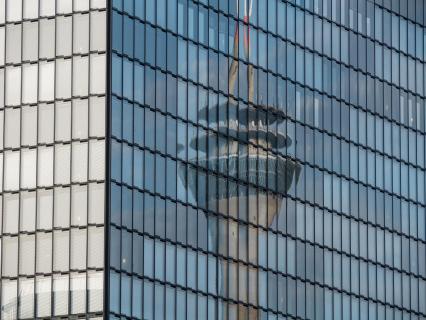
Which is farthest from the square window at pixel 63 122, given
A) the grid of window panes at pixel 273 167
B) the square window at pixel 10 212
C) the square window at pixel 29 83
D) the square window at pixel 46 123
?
the square window at pixel 10 212

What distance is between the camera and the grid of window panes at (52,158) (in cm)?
10988

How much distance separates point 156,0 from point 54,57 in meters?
6.29

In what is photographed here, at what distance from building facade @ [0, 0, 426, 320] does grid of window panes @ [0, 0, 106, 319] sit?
82 millimetres

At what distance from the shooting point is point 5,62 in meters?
115

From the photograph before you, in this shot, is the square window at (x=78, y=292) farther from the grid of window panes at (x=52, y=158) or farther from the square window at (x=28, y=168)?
the square window at (x=28, y=168)

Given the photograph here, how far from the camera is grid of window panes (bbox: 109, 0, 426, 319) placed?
112m

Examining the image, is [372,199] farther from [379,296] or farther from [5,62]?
[5,62]

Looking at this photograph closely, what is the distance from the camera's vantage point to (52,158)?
11206 cm

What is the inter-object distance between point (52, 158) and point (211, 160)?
10.4m

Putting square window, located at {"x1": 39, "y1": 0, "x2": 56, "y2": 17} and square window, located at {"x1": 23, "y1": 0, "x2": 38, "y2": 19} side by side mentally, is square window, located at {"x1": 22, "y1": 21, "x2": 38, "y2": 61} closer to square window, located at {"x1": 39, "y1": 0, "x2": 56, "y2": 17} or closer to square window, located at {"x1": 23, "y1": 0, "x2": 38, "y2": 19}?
Result: square window, located at {"x1": 23, "y1": 0, "x2": 38, "y2": 19}

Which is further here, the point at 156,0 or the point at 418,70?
the point at 418,70

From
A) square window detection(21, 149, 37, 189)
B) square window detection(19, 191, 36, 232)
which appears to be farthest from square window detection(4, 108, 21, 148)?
square window detection(19, 191, 36, 232)

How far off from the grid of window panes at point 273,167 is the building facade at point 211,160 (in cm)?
12

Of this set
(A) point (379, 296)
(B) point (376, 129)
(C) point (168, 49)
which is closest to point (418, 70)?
(B) point (376, 129)
